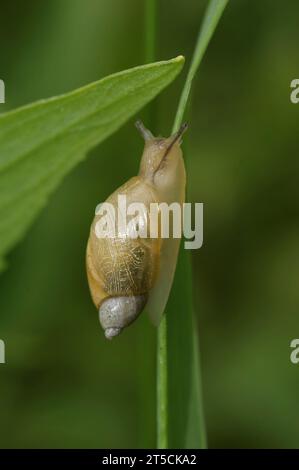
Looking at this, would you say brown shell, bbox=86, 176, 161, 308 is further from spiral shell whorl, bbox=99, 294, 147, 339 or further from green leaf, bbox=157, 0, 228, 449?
green leaf, bbox=157, 0, 228, 449

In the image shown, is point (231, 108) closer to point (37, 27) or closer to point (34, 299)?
point (37, 27)

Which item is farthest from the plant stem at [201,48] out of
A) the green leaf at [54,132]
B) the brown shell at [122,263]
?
the brown shell at [122,263]

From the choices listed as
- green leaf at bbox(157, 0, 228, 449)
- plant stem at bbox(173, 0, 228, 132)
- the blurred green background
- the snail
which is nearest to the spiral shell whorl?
the snail

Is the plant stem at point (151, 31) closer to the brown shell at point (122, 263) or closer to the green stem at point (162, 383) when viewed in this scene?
the brown shell at point (122, 263)

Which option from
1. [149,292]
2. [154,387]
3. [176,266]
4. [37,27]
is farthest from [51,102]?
[37,27]

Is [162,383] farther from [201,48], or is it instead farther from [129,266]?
[201,48]

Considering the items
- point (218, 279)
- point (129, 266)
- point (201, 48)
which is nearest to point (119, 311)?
point (129, 266)

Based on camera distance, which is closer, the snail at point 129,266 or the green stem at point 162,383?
the green stem at point 162,383
